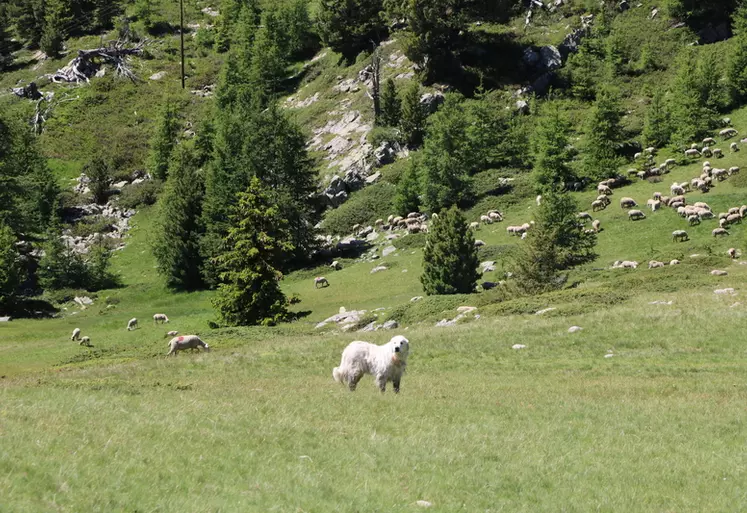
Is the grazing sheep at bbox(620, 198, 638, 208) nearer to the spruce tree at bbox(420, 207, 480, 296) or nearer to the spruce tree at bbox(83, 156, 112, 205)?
the spruce tree at bbox(420, 207, 480, 296)

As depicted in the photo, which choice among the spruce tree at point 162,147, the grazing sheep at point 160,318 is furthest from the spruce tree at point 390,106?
the grazing sheep at point 160,318

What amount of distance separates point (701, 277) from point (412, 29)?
6442cm

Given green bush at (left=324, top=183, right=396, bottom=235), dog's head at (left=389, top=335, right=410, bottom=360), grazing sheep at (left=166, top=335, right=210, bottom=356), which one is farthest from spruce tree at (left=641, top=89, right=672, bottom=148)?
dog's head at (left=389, top=335, right=410, bottom=360)

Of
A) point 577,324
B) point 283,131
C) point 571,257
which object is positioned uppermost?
point 283,131

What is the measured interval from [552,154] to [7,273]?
51.2m

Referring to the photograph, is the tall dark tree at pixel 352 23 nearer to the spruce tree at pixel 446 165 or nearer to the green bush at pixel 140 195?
the green bush at pixel 140 195

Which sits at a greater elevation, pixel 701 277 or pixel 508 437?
pixel 508 437

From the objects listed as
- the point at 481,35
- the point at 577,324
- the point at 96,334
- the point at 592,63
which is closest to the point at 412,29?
the point at 481,35

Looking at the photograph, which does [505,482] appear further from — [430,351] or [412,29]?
[412,29]

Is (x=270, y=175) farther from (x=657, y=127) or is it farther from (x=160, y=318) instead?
(x=657, y=127)

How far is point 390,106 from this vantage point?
9250 centimetres

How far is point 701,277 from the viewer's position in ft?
142

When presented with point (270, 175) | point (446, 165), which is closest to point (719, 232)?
point (446, 165)

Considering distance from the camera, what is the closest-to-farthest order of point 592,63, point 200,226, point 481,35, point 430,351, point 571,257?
point 430,351 → point 571,257 → point 200,226 → point 592,63 → point 481,35
